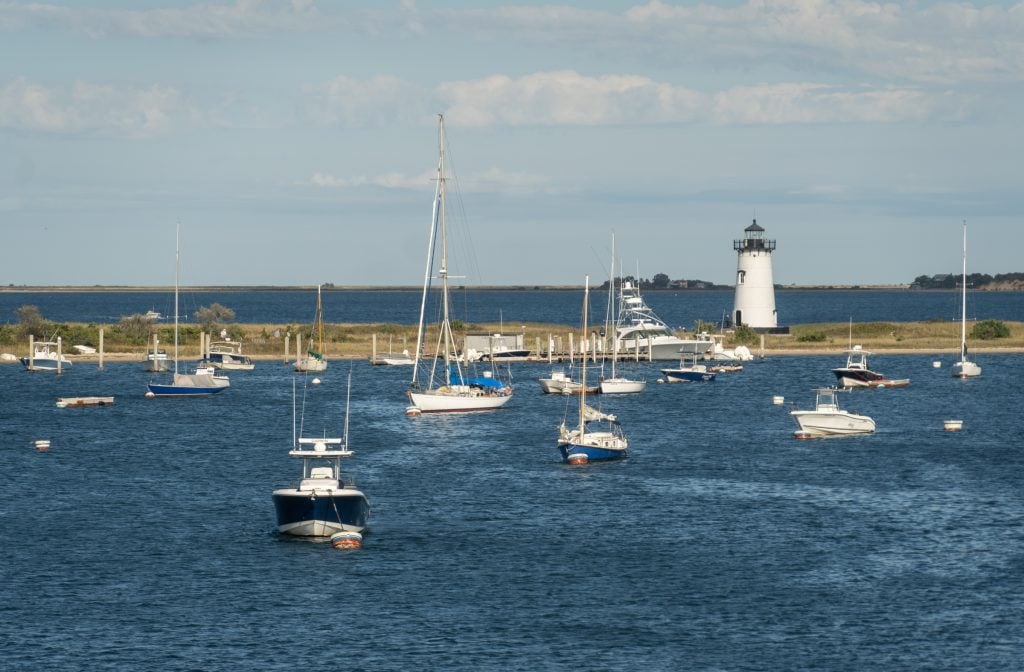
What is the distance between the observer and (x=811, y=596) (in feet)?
164

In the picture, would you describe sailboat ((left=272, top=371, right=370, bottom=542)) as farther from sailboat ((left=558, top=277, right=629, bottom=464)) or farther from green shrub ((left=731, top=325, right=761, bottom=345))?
green shrub ((left=731, top=325, right=761, bottom=345))

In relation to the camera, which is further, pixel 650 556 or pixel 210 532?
pixel 210 532

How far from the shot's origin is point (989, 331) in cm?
17600

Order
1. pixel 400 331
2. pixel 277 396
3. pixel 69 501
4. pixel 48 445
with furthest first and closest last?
pixel 400 331, pixel 277 396, pixel 48 445, pixel 69 501

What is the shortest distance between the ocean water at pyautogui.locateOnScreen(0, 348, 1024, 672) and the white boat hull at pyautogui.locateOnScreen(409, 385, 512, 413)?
12.2 ft

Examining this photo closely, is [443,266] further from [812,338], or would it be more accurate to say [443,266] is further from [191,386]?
[812,338]

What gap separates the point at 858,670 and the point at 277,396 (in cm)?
8592

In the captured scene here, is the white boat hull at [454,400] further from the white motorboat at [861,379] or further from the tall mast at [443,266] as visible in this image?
the white motorboat at [861,379]

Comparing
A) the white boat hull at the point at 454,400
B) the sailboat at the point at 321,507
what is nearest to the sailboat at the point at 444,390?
the white boat hull at the point at 454,400

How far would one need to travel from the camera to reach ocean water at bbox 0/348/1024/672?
44.2 m

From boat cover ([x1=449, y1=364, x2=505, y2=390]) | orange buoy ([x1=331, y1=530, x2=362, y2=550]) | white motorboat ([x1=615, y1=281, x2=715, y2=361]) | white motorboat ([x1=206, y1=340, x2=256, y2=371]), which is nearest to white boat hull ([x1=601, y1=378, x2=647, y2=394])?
boat cover ([x1=449, y1=364, x2=505, y2=390])

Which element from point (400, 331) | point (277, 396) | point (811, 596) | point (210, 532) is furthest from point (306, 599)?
point (400, 331)

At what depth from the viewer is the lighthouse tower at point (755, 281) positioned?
180 meters

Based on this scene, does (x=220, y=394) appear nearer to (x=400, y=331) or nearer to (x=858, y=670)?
(x=400, y=331)
